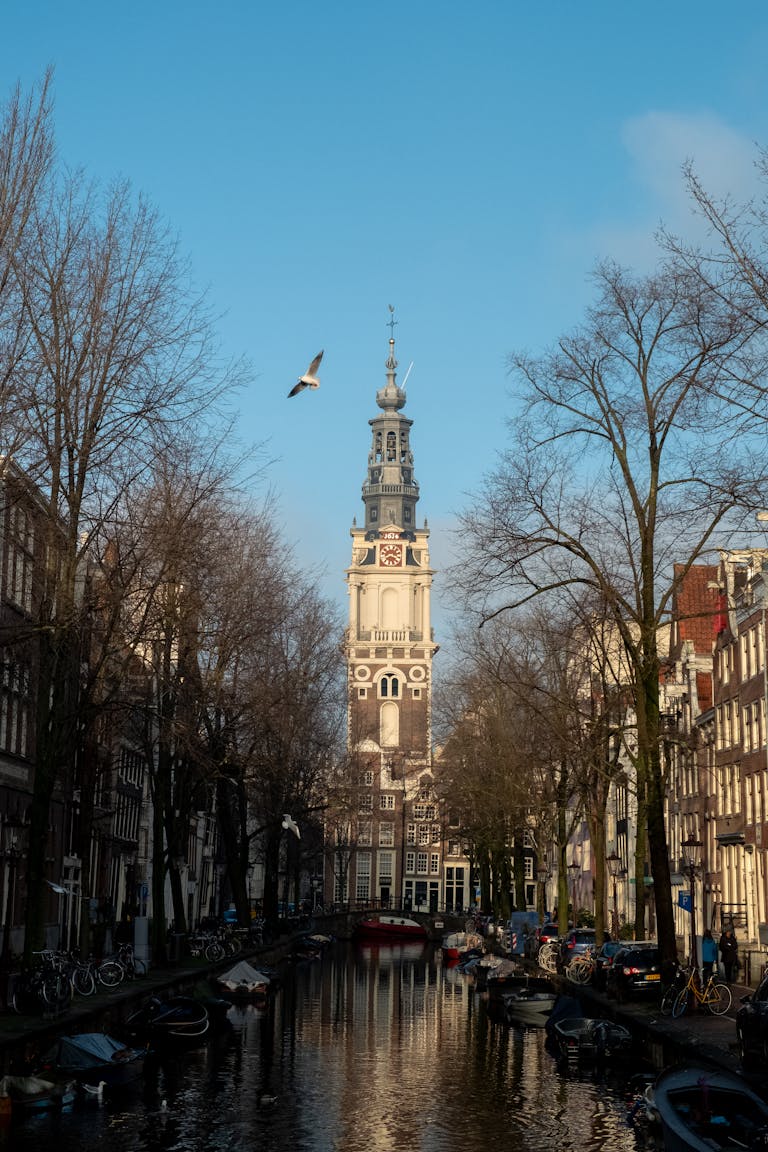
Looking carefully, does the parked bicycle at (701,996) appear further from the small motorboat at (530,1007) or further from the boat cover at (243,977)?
the boat cover at (243,977)

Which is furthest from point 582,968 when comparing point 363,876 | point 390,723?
point 390,723

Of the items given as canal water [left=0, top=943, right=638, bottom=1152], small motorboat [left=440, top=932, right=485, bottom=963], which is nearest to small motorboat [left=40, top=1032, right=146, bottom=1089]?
canal water [left=0, top=943, right=638, bottom=1152]

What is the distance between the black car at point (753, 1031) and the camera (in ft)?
80.9

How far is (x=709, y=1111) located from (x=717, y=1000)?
18.2 metres

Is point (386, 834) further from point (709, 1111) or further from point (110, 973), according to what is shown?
point (709, 1111)

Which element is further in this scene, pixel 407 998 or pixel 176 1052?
pixel 407 998

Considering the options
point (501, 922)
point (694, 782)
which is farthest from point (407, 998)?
point (501, 922)

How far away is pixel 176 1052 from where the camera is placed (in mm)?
34344

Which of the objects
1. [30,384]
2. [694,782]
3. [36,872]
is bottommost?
[36,872]

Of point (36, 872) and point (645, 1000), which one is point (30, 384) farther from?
point (645, 1000)

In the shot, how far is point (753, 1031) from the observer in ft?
82.1

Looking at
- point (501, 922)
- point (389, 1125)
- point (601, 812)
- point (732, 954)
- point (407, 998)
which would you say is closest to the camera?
point (389, 1125)

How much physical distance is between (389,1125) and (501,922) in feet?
209

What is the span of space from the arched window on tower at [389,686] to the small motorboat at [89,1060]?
157801 millimetres
